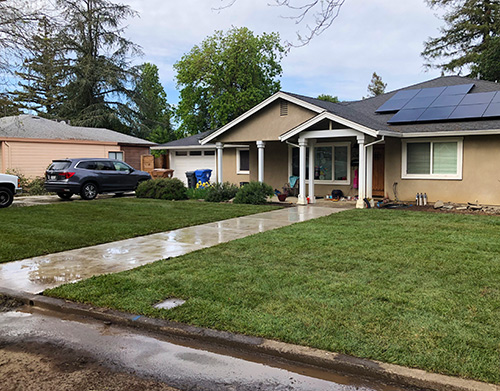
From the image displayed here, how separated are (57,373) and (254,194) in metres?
12.2

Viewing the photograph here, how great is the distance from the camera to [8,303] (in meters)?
5.43

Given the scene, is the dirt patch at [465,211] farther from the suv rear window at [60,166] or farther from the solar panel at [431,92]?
the suv rear window at [60,166]

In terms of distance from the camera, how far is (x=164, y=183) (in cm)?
1794

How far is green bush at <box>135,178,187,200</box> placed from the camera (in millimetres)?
17750

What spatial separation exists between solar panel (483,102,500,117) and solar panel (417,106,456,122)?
44.3 inches

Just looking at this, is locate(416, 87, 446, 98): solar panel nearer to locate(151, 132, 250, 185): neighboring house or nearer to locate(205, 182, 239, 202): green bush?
locate(151, 132, 250, 185): neighboring house

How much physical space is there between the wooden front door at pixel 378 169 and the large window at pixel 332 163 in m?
1.04

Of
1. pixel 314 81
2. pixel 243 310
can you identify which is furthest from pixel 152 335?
pixel 314 81

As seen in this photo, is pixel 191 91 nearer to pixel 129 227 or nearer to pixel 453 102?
pixel 453 102

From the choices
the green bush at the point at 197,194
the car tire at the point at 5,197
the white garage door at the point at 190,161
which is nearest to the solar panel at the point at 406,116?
the green bush at the point at 197,194

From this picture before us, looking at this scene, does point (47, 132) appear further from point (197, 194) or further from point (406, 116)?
point (406, 116)

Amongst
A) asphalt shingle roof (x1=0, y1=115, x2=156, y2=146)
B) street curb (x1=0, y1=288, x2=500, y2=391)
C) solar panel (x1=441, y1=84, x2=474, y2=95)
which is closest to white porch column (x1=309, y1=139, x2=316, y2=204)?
solar panel (x1=441, y1=84, x2=474, y2=95)

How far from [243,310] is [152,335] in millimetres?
975

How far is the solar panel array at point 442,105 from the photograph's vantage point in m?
14.4
